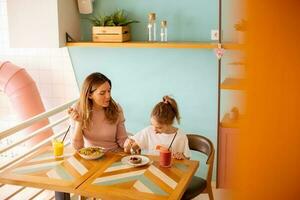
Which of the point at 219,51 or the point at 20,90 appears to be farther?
the point at 20,90

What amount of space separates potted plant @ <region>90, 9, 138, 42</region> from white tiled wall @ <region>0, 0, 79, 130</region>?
16.5 inches

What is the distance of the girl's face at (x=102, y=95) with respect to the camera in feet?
7.20

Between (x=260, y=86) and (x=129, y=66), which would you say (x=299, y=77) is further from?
(x=129, y=66)

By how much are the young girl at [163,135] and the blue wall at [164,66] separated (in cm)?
81

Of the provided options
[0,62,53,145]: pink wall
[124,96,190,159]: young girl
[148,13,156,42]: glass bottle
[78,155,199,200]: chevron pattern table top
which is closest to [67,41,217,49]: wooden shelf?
[148,13,156,42]: glass bottle

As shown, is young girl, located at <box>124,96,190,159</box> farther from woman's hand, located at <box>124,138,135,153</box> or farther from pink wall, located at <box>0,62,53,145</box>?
pink wall, located at <box>0,62,53,145</box>

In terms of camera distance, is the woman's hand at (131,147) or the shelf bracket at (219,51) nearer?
the woman's hand at (131,147)

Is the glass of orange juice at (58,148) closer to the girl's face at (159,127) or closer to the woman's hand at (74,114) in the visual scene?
the woman's hand at (74,114)

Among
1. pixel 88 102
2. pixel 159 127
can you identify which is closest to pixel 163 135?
pixel 159 127

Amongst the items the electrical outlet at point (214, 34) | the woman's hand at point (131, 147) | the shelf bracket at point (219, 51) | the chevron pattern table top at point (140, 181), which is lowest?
the chevron pattern table top at point (140, 181)

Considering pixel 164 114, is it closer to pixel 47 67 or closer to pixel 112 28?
pixel 112 28

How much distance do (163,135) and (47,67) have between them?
147 cm

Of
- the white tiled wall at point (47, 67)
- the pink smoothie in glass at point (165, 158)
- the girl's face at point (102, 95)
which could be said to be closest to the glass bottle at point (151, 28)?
the white tiled wall at point (47, 67)

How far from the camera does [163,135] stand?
7.13 ft
